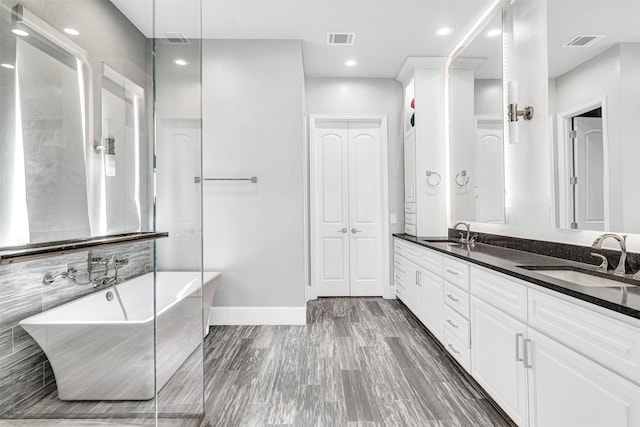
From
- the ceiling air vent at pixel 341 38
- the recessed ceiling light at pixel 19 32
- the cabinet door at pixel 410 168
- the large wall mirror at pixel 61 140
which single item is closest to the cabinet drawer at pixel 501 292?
the large wall mirror at pixel 61 140

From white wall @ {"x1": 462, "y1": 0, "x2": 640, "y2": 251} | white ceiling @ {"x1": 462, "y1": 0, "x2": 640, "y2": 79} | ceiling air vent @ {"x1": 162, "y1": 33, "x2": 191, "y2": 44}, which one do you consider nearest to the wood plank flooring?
white wall @ {"x1": 462, "y1": 0, "x2": 640, "y2": 251}

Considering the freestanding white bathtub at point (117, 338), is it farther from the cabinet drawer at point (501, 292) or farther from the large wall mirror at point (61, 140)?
the cabinet drawer at point (501, 292)

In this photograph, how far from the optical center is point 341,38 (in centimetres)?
342

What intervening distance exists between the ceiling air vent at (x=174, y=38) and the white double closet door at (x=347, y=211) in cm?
304

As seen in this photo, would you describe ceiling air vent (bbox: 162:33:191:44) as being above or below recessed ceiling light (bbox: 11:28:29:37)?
above

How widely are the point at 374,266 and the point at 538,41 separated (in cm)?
297

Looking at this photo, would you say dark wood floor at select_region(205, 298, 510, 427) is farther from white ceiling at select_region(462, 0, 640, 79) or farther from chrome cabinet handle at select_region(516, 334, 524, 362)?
white ceiling at select_region(462, 0, 640, 79)

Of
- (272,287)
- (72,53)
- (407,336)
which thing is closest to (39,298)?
(72,53)

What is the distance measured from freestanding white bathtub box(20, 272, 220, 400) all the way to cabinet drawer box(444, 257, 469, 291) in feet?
5.58

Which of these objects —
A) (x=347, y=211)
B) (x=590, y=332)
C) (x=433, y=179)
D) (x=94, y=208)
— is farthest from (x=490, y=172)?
(x=94, y=208)

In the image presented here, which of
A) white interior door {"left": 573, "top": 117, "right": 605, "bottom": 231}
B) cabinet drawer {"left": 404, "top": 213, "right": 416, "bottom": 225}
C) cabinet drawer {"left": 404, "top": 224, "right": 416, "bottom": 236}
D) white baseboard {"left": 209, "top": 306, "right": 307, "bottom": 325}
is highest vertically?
white interior door {"left": 573, "top": 117, "right": 605, "bottom": 231}

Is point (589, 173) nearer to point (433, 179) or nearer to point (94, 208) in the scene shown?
point (433, 179)

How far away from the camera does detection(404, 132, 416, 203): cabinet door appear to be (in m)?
3.97

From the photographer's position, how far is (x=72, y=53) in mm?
1169
